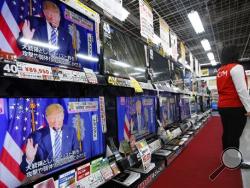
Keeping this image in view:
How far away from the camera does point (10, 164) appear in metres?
0.83

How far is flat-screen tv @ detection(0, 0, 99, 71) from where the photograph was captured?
889 millimetres

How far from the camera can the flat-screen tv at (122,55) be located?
1557 mm

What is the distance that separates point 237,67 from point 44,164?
8.26 feet

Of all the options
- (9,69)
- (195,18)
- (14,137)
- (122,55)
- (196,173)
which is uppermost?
(195,18)

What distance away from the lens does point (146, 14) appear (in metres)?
2.78

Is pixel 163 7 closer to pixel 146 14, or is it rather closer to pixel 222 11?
pixel 222 11

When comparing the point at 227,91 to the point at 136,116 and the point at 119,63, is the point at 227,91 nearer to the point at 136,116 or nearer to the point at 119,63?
the point at 136,116

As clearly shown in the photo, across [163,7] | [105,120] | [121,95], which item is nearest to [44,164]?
[105,120]

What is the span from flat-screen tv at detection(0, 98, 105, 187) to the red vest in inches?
82.1

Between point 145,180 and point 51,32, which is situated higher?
point 51,32

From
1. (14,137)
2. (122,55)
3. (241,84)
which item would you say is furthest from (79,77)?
(241,84)

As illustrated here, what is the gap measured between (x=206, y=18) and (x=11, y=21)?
9.31 meters

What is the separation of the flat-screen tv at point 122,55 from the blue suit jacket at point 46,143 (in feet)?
1.79

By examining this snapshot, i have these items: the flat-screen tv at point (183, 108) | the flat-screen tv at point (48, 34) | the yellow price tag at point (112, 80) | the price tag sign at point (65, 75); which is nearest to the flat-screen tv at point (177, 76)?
the flat-screen tv at point (183, 108)
